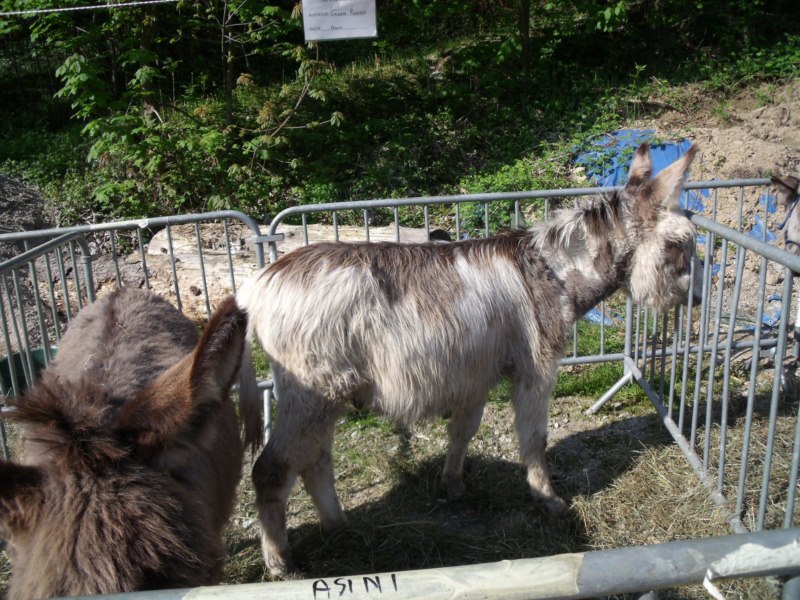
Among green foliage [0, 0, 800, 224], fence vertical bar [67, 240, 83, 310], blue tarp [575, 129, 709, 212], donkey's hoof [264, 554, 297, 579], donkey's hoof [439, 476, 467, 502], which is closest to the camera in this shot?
donkey's hoof [264, 554, 297, 579]

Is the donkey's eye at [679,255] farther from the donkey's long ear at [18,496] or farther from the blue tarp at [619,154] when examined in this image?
the blue tarp at [619,154]

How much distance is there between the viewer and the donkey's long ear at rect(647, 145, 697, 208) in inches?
131

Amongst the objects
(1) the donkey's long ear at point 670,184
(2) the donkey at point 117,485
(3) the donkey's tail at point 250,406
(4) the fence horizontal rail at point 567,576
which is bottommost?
(3) the donkey's tail at point 250,406

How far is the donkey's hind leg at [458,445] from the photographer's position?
378 centimetres

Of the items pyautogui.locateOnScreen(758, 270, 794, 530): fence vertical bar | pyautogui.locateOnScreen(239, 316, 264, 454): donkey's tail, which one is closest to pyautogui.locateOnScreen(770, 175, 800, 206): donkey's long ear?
pyautogui.locateOnScreen(758, 270, 794, 530): fence vertical bar

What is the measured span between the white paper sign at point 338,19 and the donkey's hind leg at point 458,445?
5791 millimetres

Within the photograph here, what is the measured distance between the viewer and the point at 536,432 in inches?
A: 139

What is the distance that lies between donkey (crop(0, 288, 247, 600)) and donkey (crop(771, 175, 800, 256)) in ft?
14.8

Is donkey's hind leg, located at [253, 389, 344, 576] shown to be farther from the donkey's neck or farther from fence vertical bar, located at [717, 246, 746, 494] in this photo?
fence vertical bar, located at [717, 246, 746, 494]

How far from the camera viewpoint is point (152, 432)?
176 cm

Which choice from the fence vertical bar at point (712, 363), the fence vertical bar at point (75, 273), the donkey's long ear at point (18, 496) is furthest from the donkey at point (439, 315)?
the fence vertical bar at point (75, 273)

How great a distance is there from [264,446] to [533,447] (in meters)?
1.54

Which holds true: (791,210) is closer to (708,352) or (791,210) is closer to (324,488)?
(708,352)

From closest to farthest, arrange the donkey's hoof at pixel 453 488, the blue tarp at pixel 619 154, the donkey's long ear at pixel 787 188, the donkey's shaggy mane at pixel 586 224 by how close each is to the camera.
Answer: the donkey's shaggy mane at pixel 586 224 < the donkey's hoof at pixel 453 488 < the donkey's long ear at pixel 787 188 < the blue tarp at pixel 619 154
